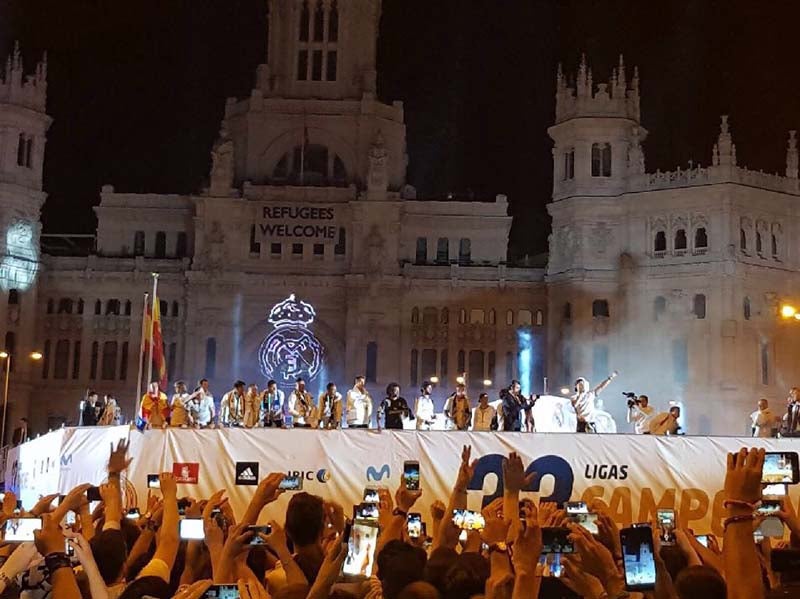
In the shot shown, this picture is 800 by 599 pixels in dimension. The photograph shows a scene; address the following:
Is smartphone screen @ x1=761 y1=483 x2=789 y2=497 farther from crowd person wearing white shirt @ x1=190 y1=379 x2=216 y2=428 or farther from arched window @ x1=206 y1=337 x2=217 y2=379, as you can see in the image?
arched window @ x1=206 y1=337 x2=217 y2=379

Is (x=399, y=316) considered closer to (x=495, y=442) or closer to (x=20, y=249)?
(x=20, y=249)

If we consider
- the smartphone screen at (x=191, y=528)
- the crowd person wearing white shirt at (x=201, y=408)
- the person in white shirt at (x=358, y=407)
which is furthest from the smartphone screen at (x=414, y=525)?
the crowd person wearing white shirt at (x=201, y=408)

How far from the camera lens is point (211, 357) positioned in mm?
55344

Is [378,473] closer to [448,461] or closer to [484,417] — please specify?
[448,461]

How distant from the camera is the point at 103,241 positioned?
198 feet

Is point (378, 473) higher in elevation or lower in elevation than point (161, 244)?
lower

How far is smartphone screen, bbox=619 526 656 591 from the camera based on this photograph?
5.69 m

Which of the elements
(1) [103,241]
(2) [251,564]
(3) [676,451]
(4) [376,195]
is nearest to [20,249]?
(1) [103,241]

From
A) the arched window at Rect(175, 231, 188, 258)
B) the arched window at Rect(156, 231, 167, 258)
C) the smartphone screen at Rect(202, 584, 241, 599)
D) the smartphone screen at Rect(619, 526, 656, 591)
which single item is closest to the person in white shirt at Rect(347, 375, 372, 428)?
the smartphone screen at Rect(619, 526, 656, 591)

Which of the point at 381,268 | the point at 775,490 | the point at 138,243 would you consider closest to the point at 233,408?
the point at 775,490

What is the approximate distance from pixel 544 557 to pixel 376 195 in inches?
1992

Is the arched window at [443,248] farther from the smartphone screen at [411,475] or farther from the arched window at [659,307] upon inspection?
the smartphone screen at [411,475]

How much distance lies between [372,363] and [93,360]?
15.3 meters

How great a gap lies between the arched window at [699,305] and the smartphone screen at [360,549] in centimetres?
4668
